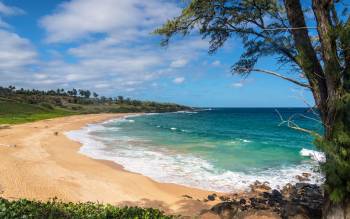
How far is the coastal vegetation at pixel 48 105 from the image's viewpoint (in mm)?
74556

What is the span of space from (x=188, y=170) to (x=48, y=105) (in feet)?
298

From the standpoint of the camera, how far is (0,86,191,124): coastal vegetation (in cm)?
7456

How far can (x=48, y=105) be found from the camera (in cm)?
10350

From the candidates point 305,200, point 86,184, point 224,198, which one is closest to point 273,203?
point 305,200

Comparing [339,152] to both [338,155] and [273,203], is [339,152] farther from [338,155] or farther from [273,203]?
[273,203]

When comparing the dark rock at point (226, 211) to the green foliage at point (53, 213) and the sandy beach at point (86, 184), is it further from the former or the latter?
the green foliage at point (53, 213)

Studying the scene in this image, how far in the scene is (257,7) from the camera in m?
8.02

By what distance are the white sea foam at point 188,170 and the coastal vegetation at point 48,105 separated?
36.9 metres

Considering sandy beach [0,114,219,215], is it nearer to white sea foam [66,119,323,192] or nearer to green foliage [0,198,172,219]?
white sea foam [66,119,323,192]

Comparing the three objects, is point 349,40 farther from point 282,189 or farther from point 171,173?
point 171,173

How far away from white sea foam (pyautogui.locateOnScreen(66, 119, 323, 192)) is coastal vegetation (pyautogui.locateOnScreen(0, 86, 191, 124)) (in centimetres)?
3687

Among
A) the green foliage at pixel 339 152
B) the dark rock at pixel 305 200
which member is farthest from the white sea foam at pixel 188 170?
the green foliage at pixel 339 152

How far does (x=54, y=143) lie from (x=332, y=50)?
30.5 meters

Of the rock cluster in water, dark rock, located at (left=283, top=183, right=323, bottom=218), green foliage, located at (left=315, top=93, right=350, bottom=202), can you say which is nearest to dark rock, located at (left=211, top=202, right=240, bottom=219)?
the rock cluster in water
